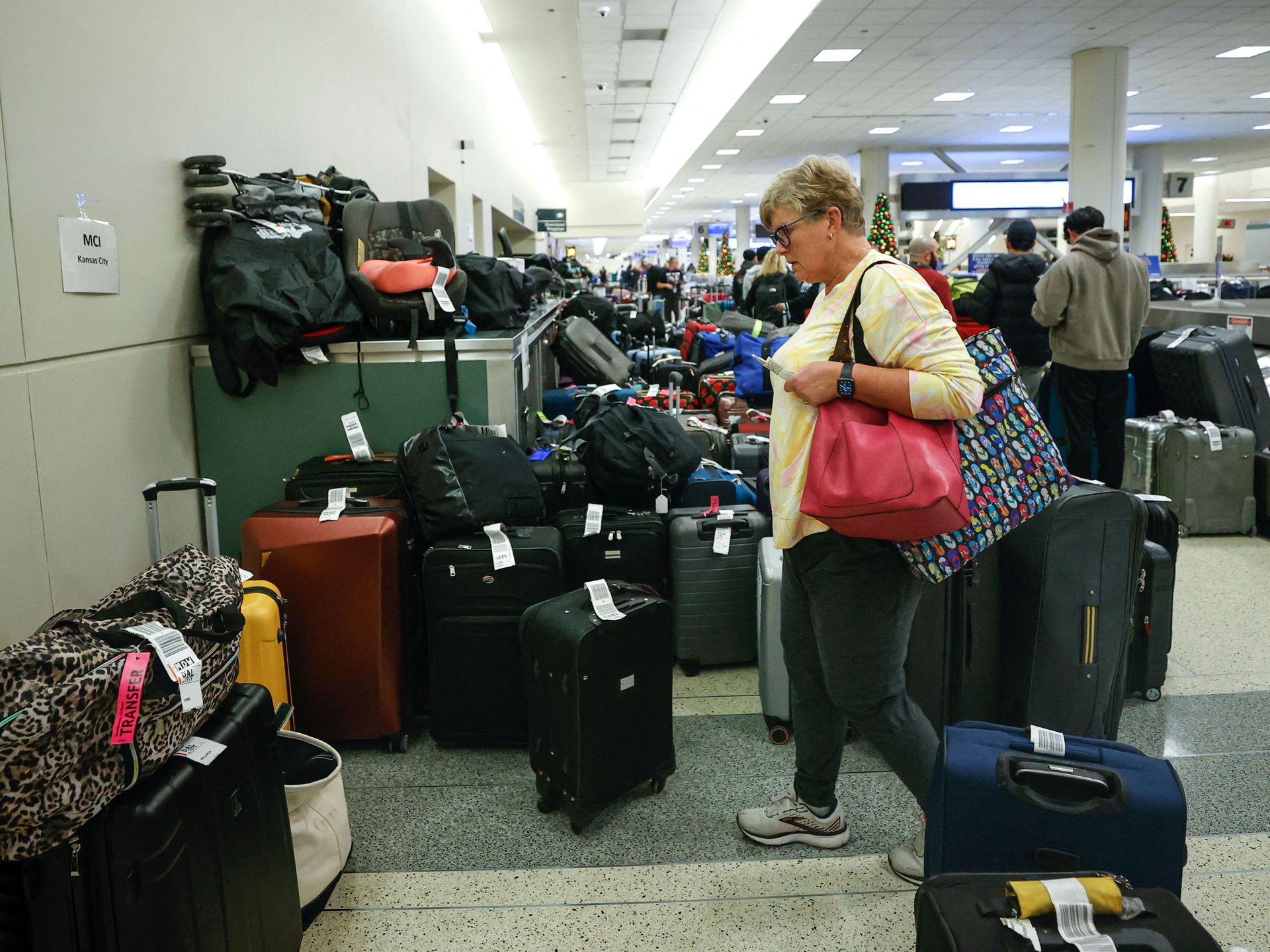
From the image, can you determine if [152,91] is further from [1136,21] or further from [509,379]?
[1136,21]

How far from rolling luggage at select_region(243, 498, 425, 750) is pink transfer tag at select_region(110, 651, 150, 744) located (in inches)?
46.6

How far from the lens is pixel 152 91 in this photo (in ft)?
9.45

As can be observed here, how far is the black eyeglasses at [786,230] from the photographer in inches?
72.8

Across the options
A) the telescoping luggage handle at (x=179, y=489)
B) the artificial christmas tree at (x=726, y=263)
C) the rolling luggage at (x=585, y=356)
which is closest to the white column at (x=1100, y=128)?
the rolling luggage at (x=585, y=356)

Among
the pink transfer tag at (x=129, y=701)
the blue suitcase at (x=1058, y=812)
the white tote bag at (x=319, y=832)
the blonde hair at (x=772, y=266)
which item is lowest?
the white tote bag at (x=319, y=832)

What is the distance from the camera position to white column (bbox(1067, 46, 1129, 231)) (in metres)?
10.3

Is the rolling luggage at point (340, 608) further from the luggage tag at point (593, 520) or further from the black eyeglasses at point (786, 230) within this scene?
the black eyeglasses at point (786, 230)

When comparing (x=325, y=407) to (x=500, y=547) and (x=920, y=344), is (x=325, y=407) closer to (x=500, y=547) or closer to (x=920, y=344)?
(x=500, y=547)

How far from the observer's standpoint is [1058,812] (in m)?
1.64

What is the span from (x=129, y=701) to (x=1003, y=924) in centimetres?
131

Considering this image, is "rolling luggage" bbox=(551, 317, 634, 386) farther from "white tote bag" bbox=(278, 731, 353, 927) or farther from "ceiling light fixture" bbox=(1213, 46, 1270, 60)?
"ceiling light fixture" bbox=(1213, 46, 1270, 60)

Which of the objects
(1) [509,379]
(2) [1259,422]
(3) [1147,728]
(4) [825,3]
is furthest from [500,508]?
(4) [825,3]

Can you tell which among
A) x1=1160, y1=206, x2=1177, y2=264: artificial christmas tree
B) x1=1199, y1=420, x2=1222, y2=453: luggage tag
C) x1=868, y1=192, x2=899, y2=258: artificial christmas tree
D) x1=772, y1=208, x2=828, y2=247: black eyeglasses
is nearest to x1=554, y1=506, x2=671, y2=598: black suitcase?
x1=772, y1=208, x2=828, y2=247: black eyeglasses

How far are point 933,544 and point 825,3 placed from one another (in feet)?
24.8
